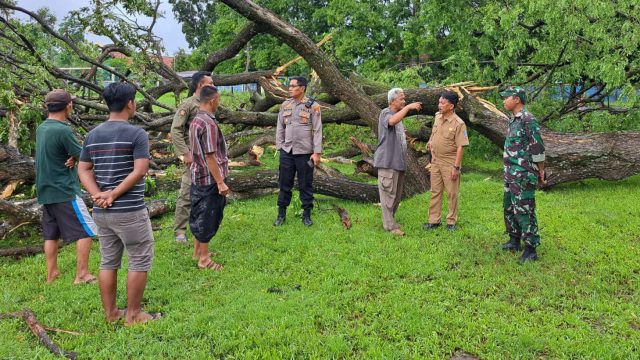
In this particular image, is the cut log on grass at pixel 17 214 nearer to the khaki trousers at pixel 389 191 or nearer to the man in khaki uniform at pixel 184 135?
the man in khaki uniform at pixel 184 135

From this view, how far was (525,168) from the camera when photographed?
488cm

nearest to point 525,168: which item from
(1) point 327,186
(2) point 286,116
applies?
(2) point 286,116

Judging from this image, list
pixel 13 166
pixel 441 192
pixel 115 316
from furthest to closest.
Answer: pixel 13 166 → pixel 441 192 → pixel 115 316

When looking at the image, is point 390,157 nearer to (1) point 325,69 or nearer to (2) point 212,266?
(2) point 212,266

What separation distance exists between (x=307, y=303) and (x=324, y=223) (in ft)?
7.93

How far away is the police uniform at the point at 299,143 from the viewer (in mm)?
6086

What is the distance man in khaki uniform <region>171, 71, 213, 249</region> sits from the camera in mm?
5252

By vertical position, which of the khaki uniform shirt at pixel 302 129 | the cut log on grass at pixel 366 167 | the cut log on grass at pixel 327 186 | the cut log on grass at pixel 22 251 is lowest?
the cut log on grass at pixel 22 251

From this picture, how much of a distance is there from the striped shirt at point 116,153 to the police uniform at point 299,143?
2831mm

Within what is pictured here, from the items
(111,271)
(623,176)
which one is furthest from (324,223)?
(623,176)

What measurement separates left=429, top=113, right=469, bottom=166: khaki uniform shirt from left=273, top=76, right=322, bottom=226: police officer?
1.45m

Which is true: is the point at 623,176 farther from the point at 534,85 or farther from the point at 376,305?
the point at 376,305

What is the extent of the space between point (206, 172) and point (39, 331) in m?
1.90

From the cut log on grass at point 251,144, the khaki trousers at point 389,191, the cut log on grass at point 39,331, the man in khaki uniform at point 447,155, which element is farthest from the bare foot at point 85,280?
the cut log on grass at point 251,144
